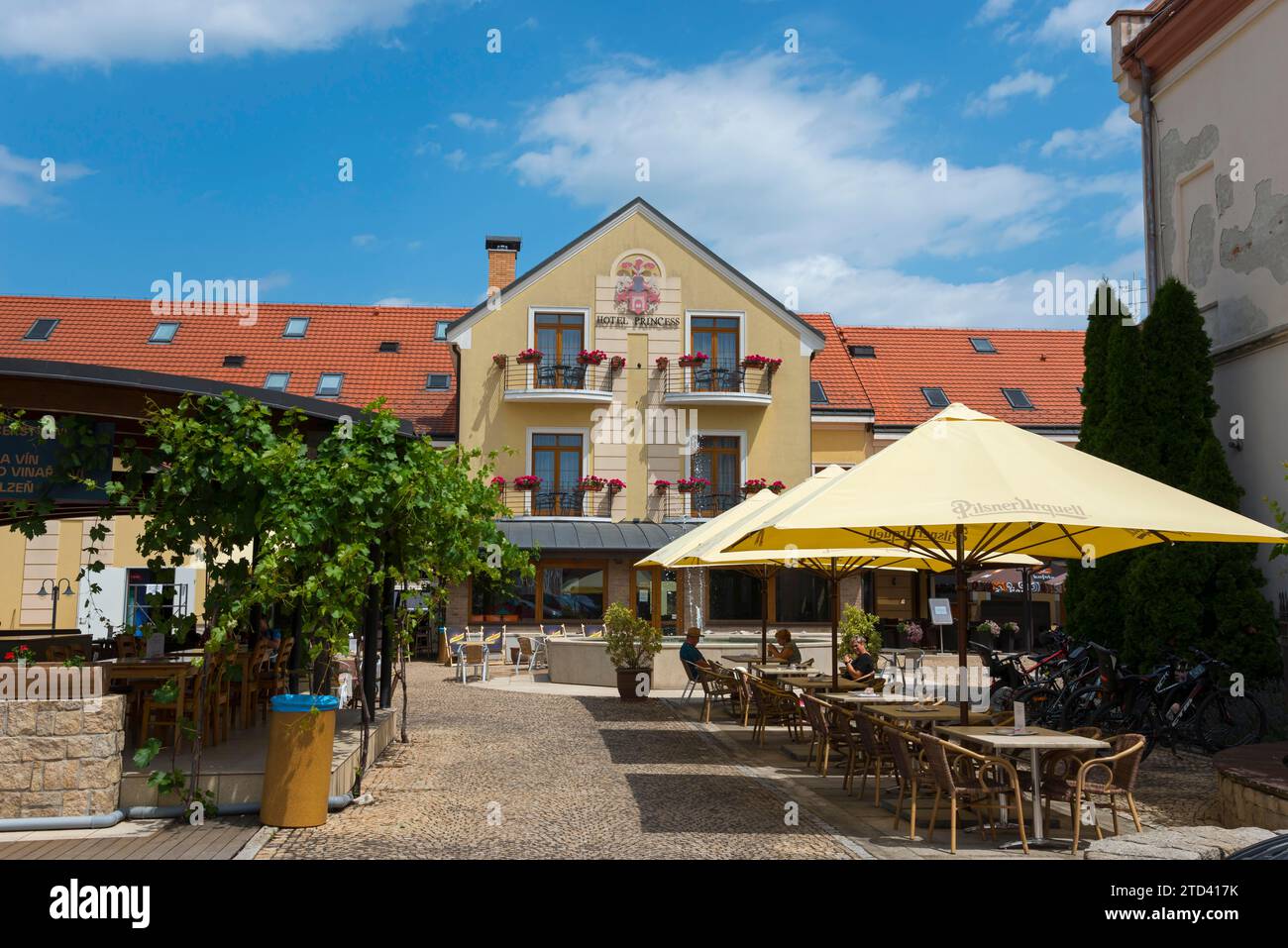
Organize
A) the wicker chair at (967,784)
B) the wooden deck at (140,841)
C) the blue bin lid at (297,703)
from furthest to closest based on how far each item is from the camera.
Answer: the blue bin lid at (297,703) → the wicker chair at (967,784) → the wooden deck at (140,841)

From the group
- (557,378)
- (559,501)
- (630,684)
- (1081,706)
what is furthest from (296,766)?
(557,378)

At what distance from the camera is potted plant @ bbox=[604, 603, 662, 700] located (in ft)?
57.1

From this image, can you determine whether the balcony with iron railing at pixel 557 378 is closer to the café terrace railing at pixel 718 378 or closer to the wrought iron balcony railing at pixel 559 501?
the café terrace railing at pixel 718 378

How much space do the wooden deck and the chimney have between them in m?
24.8

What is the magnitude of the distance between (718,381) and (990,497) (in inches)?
805

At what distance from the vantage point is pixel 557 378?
1061 inches

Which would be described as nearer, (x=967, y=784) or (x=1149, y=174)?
(x=967, y=784)

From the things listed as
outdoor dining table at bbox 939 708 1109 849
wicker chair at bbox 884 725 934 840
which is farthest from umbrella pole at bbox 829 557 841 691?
outdoor dining table at bbox 939 708 1109 849

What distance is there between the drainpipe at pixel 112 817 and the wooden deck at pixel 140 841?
37 millimetres

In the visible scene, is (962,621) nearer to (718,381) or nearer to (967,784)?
(967,784)

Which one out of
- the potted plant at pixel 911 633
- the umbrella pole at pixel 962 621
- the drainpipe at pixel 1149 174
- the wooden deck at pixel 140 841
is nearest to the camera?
the wooden deck at pixel 140 841

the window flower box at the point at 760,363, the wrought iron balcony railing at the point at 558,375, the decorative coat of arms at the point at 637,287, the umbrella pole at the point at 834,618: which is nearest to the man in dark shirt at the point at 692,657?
the umbrella pole at the point at 834,618

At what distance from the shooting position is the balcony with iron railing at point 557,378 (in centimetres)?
2642

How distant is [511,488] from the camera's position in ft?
86.6
